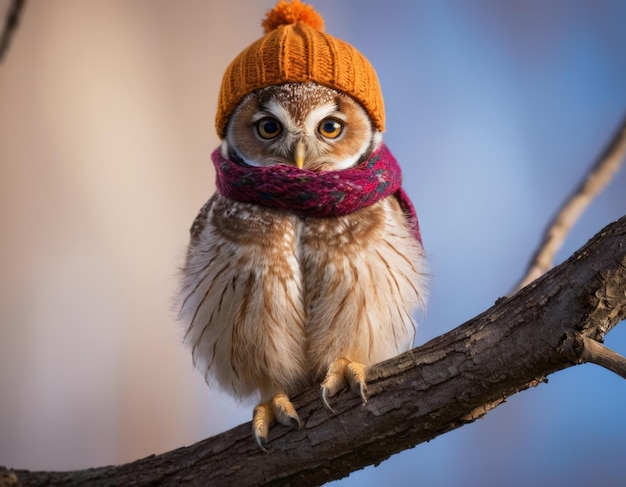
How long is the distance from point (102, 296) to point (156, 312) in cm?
21

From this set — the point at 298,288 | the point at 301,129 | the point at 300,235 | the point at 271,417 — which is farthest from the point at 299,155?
the point at 271,417

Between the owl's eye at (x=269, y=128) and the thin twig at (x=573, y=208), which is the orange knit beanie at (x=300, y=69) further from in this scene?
the thin twig at (x=573, y=208)

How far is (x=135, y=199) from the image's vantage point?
252 centimetres

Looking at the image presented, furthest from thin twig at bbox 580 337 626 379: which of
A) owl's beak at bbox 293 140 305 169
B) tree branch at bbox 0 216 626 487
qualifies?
owl's beak at bbox 293 140 305 169

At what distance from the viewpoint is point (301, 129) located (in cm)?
158

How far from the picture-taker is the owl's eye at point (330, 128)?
1625mm

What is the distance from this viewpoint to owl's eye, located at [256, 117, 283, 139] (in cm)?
163

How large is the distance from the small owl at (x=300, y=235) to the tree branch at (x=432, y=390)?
0.07 metres

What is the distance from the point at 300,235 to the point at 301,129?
24 centimetres

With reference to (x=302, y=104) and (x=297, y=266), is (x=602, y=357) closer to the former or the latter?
(x=297, y=266)

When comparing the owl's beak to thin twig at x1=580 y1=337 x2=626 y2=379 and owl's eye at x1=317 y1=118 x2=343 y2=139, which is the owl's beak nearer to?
owl's eye at x1=317 y1=118 x2=343 y2=139

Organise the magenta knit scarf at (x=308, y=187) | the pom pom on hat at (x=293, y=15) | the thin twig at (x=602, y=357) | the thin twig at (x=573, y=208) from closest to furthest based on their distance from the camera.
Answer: the thin twig at (x=602, y=357)
the magenta knit scarf at (x=308, y=187)
the thin twig at (x=573, y=208)
the pom pom on hat at (x=293, y=15)

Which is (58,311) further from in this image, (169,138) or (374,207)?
(374,207)

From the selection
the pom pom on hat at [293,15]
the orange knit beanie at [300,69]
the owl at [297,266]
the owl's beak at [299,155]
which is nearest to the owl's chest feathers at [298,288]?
the owl at [297,266]
